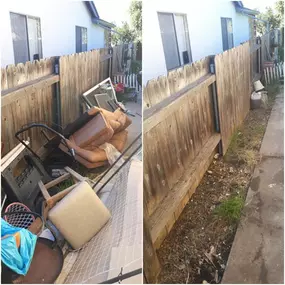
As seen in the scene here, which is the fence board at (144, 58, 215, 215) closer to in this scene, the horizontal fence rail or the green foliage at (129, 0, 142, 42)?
the green foliage at (129, 0, 142, 42)

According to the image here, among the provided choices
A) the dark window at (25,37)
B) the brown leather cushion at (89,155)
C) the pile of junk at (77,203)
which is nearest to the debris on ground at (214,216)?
the pile of junk at (77,203)

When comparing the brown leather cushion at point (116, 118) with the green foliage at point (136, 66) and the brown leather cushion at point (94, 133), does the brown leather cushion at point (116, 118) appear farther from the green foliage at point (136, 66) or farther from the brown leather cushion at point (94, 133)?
the green foliage at point (136, 66)

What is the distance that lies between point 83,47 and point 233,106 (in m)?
1.39

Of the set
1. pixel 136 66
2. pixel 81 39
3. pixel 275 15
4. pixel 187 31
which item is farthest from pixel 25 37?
pixel 275 15

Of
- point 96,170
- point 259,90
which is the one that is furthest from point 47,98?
point 259,90

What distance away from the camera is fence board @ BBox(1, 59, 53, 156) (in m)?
1.66

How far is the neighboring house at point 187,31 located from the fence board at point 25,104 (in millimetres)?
750

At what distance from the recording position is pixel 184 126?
196cm

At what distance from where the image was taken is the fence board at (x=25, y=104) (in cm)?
166

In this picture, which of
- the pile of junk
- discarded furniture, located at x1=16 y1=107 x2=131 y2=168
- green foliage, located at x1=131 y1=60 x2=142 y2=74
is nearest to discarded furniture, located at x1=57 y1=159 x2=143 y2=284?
the pile of junk

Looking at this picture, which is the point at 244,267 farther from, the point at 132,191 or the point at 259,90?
the point at 259,90

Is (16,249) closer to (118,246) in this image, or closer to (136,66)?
(118,246)

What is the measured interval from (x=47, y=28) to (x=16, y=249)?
1.15 meters

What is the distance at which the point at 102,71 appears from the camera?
1701 millimetres
